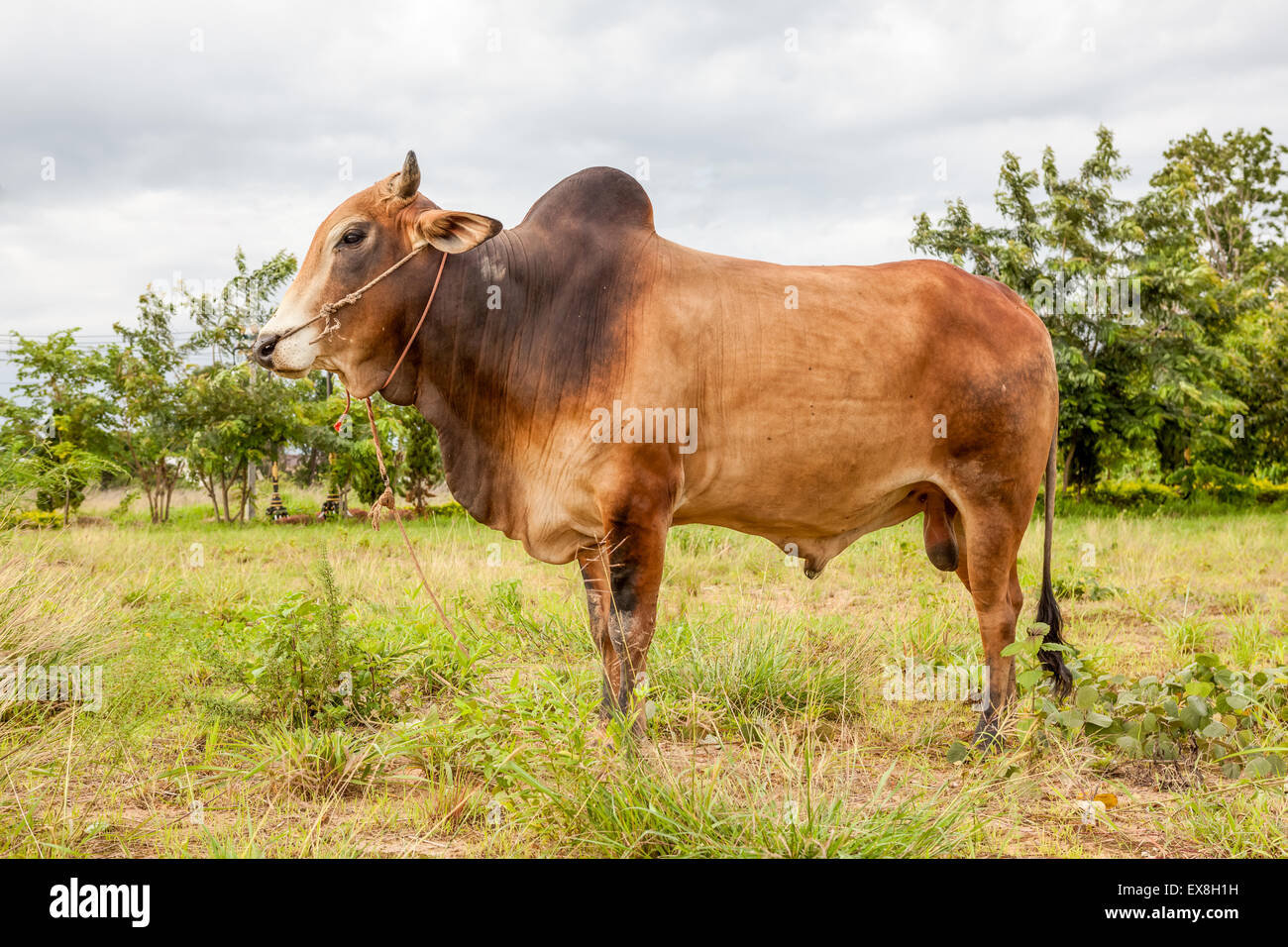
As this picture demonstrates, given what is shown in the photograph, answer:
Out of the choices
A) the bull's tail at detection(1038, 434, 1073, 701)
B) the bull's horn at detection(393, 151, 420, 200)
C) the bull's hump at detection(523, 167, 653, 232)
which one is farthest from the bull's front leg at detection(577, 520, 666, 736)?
the bull's tail at detection(1038, 434, 1073, 701)

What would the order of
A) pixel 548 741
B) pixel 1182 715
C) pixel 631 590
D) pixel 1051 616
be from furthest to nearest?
pixel 1051 616
pixel 1182 715
pixel 631 590
pixel 548 741

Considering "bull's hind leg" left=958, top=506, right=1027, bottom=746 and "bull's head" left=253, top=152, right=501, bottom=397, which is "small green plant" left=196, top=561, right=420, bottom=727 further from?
"bull's hind leg" left=958, top=506, right=1027, bottom=746

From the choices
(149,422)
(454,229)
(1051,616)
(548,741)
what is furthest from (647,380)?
(149,422)

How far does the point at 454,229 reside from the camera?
4.11 metres

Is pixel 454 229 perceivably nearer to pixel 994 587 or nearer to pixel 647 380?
pixel 647 380

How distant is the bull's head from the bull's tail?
306 cm

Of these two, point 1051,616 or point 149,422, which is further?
point 149,422

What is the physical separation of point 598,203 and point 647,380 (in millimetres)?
939

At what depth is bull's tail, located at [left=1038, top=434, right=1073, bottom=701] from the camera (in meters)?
4.84

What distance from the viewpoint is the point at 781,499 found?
4449 millimetres

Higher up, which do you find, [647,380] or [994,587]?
[647,380]
